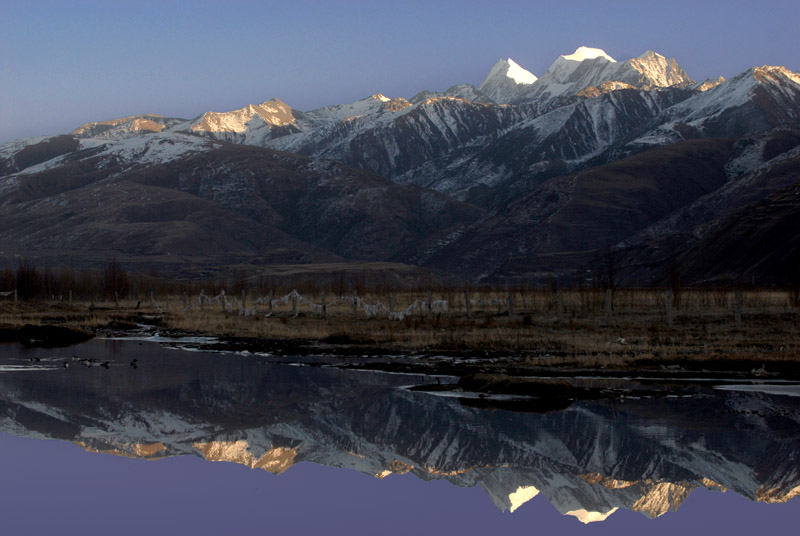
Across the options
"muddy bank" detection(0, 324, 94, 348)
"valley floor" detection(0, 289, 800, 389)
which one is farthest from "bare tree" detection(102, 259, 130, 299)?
"muddy bank" detection(0, 324, 94, 348)

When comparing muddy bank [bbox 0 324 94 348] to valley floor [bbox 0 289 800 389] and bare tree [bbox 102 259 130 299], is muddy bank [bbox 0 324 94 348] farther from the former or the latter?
bare tree [bbox 102 259 130 299]

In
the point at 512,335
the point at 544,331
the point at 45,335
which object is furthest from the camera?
the point at 45,335

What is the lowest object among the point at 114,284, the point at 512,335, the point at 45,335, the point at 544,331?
the point at 114,284

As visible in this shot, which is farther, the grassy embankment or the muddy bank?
the muddy bank

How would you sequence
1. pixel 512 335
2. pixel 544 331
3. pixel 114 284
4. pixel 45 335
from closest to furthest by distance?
pixel 512 335 → pixel 544 331 → pixel 45 335 → pixel 114 284

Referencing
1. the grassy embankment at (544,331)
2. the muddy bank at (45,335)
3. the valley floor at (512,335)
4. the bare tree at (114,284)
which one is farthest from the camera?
the bare tree at (114,284)

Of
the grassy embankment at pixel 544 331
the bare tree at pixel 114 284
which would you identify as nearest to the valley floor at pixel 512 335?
the grassy embankment at pixel 544 331

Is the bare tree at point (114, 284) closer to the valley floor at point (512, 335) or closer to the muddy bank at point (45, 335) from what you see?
the valley floor at point (512, 335)

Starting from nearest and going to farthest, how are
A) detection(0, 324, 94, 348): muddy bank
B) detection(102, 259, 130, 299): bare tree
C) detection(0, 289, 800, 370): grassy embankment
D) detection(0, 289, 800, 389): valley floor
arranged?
detection(0, 289, 800, 389): valley floor < detection(0, 289, 800, 370): grassy embankment < detection(0, 324, 94, 348): muddy bank < detection(102, 259, 130, 299): bare tree

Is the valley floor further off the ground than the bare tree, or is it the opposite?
the valley floor

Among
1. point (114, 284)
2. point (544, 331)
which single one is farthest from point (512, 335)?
point (114, 284)

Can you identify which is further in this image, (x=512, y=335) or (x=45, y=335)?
(x=45, y=335)

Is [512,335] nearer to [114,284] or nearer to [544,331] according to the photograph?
[544,331]

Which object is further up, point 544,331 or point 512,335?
point 512,335
